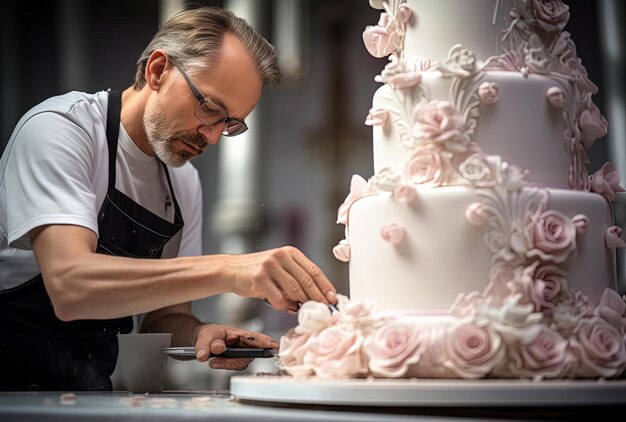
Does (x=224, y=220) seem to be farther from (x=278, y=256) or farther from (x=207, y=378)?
(x=278, y=256)

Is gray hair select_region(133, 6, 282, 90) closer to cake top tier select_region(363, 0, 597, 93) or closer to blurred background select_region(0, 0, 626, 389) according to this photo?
cake top tier select_region(363, 0, 597, 93)

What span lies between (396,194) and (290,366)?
359mm

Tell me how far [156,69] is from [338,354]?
1.05m

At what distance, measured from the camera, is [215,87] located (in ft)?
7.04

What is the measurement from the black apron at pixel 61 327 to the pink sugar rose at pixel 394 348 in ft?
3.25

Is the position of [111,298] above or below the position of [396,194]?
below

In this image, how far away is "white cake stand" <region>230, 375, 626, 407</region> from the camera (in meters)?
1.26

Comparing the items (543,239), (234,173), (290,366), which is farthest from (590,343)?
Result: (234,173)

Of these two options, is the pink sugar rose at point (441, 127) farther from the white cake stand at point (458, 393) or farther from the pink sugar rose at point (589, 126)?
the white cake stand at point (458, 393)

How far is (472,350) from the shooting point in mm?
1393

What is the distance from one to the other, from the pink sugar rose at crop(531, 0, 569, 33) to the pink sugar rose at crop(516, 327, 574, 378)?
2.08ft

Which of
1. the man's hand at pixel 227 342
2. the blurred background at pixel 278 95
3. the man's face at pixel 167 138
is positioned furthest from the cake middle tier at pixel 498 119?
the blurred background at pixel 278 95

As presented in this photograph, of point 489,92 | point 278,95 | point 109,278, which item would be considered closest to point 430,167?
point 489,92

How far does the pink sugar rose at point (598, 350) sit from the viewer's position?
145 centimetres
